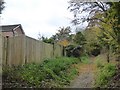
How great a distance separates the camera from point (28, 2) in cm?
443

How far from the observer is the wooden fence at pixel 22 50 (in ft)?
19.3

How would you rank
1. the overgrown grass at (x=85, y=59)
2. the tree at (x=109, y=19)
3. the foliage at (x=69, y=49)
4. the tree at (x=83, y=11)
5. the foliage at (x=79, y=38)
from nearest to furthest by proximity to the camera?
the tree at (x=109, y=19) → the tree at (x=83, y=11) → the overgrown grass at (x=85, y=59) → the foliage at (x=79, y=38) → the foliage at (x=69, y=49)

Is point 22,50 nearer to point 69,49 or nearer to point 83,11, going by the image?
point 83,11

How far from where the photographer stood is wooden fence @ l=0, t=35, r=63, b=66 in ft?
19.3

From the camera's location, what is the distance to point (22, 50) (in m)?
7.04

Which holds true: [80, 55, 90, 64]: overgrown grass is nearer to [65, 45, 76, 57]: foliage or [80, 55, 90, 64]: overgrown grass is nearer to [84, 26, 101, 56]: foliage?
[84, 26, 101, 56]: foliage

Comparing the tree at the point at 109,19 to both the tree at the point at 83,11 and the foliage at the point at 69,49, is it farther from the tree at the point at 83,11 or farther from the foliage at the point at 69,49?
the foliage at the point at 69,49

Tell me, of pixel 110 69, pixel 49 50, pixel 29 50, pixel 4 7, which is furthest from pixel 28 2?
pixel 49 50

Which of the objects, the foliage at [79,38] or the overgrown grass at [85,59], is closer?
the overgrown grass at [85,59]

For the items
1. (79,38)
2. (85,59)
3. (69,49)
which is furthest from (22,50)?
(69,49)

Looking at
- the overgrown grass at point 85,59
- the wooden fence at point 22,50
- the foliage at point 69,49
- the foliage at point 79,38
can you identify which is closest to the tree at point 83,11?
the wooden fence at point 22,50

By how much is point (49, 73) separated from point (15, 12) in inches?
69.0

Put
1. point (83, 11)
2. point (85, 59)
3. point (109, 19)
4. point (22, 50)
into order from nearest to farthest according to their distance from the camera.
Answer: point (109, 19) → point (22, 50) → point (83, 11) → point (85, 59)

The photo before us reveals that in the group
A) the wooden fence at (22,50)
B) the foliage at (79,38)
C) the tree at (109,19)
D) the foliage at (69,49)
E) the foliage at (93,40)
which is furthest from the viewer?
the foliage at (69,49)
